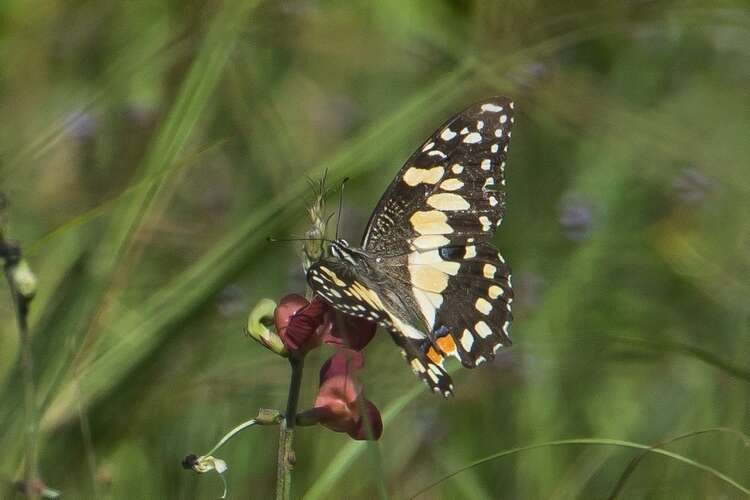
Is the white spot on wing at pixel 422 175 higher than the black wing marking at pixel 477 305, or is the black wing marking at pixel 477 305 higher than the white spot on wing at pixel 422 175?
the white spot on wing at pixel 422 175

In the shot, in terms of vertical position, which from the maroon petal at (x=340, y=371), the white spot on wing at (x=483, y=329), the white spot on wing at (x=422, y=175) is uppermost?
the white spot on wing at (x=422, y=175)

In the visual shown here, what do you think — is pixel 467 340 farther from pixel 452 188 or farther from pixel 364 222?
pixel 364 222

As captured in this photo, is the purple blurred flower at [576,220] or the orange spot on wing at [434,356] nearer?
the orange spot on wing at [434,356]

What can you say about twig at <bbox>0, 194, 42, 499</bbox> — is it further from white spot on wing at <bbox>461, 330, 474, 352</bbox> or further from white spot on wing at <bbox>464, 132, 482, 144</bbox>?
white spot on wing at <bbox>464, 132, 482, 144</bbox>

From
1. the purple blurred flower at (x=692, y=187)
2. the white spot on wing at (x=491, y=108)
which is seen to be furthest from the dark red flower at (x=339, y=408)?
the purple blurred flower at (x=692, y=187)

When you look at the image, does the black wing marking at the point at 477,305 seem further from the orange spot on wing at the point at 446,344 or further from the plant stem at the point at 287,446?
the plant stem at the point at 287,446

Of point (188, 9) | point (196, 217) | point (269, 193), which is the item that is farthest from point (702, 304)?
point (188, 9)
